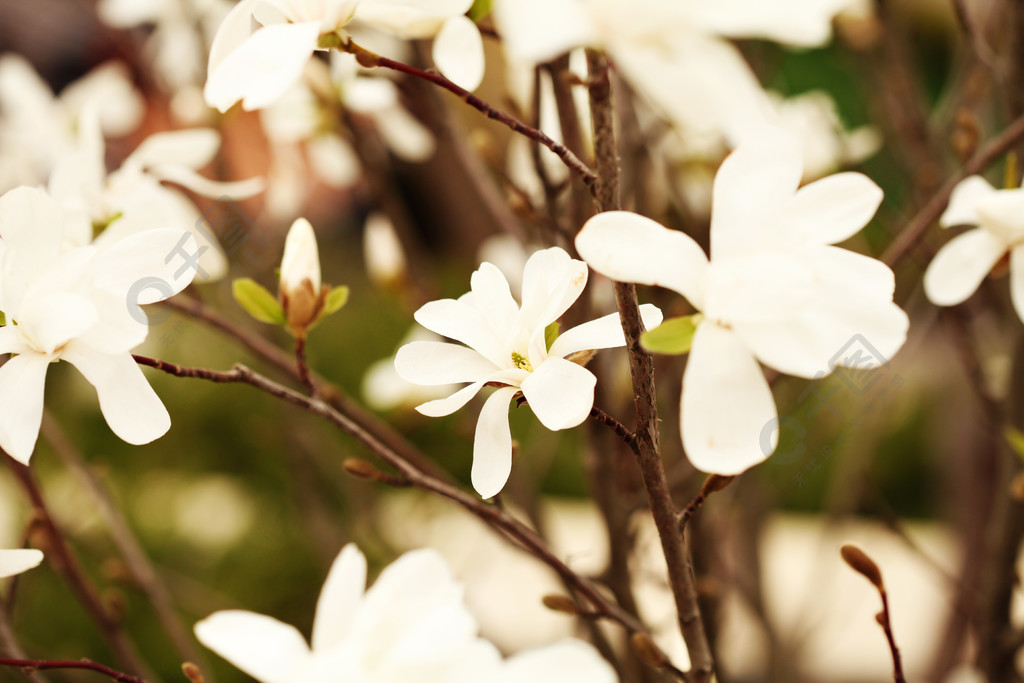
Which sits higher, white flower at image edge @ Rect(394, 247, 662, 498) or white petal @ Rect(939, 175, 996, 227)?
white flower at image edge @ Rect(394, 247, 662, 498)

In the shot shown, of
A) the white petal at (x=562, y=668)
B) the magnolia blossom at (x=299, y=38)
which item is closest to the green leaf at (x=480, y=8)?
the magnolia blossom at (x=299, y=38)

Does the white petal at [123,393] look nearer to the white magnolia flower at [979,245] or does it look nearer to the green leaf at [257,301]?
the green leaf at [257,301]

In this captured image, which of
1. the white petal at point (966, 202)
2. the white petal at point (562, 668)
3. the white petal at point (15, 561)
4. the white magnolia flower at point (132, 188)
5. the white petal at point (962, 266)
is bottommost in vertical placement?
the white petal at point (962, 266)

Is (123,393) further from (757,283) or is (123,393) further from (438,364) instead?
(757,283)

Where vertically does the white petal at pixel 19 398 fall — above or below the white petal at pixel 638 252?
above

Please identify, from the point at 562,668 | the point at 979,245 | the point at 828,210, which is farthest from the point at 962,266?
the point at 562,668

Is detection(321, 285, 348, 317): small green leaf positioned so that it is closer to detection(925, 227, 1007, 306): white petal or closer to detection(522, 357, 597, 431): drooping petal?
detection(522, 357, 597, 431): drooping petal

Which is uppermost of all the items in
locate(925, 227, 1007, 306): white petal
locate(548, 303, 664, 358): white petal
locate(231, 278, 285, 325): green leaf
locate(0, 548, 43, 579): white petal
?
locate(231, 278, 285, 325): green leaf

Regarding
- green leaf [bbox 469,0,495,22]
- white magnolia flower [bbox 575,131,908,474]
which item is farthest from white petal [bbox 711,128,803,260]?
green leaf [bbox 469,0,495,22]
